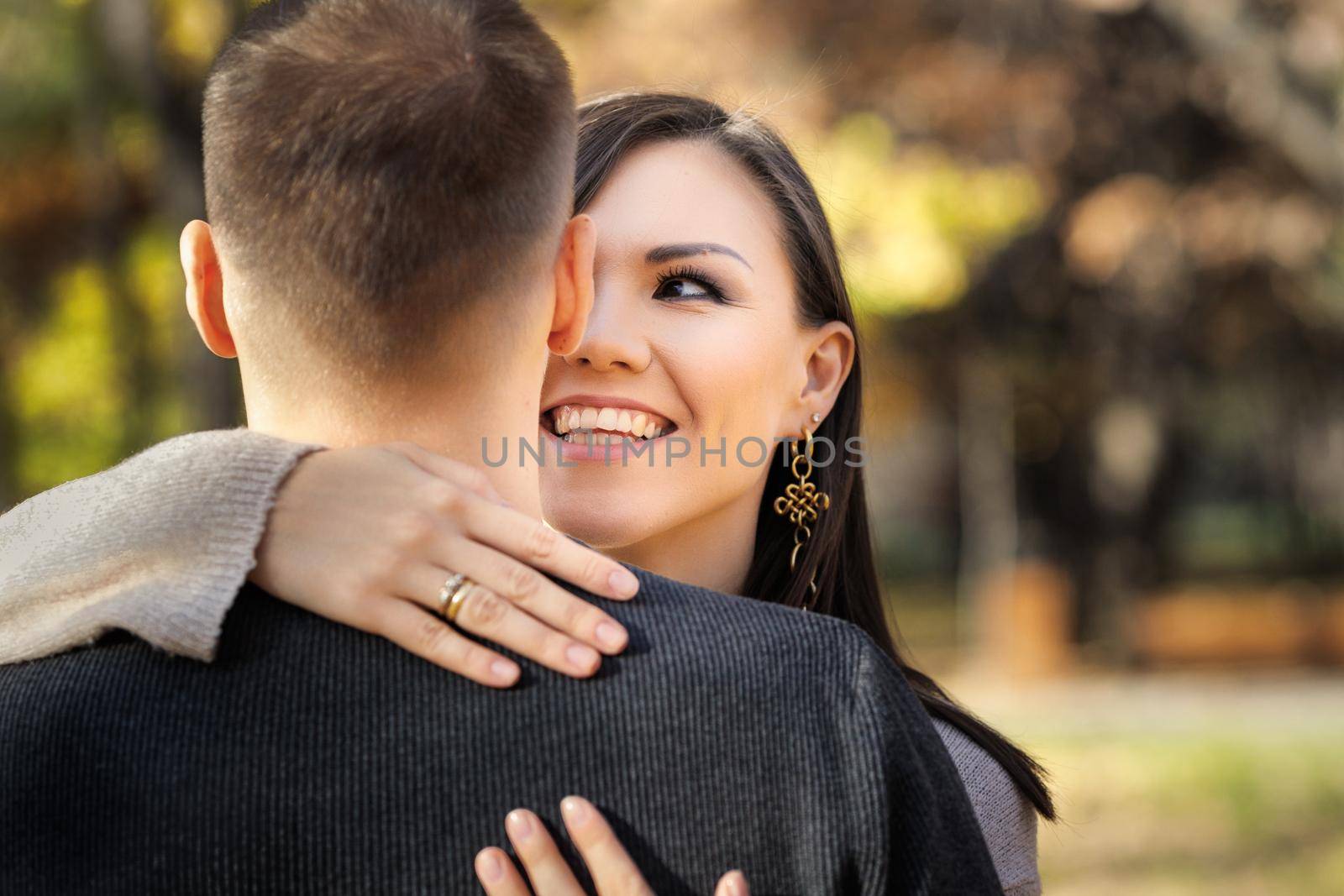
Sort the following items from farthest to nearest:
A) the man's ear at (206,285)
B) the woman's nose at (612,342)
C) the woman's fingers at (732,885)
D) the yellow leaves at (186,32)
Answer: the yellow leaves at (186,32) → the woman's nose at (612,342) → the man's ear at (206,285) → the woman's fingers at (732,885)

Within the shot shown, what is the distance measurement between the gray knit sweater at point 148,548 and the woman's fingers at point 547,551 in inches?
8.7

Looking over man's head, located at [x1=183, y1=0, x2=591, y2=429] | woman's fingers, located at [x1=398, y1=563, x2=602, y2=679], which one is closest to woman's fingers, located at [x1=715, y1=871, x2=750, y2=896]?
woman's fingers, located at [x1=398, y1=563, x2=602, y2=679]

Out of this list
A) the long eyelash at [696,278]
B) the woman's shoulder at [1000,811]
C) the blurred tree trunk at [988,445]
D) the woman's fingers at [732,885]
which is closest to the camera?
the woman's fingers at [732,885]

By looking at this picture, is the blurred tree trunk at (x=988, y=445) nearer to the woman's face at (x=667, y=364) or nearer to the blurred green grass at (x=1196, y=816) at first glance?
the blurred green grass at (x=1196, y=816)

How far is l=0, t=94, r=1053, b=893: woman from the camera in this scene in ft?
9.01

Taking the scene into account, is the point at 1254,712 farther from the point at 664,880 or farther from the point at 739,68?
the point at 664,880

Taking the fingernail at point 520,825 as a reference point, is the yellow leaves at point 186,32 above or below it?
above

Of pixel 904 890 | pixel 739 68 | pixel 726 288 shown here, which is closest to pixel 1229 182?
pixel 739 68

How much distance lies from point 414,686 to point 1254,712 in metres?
11.7

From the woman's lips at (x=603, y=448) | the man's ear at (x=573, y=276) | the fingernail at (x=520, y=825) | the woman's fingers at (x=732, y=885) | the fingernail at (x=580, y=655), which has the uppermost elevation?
the man's ear at (x=573, y=276)

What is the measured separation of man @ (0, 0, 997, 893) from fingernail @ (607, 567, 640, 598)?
0.02 meters

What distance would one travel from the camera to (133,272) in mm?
14742

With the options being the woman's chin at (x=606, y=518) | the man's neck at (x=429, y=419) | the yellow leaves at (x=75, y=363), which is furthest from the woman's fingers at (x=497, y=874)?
the yellow leaves at (x=75, y=363)

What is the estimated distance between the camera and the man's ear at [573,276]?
5.91 ft
